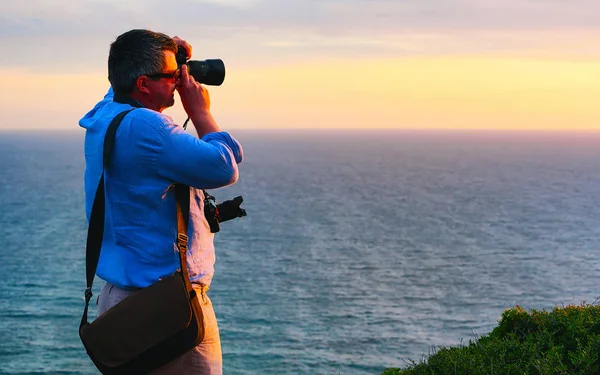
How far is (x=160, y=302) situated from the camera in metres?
3.34

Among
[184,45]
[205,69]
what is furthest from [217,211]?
[184,45]

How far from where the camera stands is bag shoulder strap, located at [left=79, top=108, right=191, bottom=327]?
3355 mm

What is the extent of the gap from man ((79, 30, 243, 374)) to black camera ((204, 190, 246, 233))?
0.18ft

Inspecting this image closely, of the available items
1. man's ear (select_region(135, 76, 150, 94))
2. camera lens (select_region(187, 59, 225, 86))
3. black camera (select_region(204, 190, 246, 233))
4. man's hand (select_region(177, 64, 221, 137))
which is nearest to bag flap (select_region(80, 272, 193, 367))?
black camera (select_region(204, 190, 246, 233))

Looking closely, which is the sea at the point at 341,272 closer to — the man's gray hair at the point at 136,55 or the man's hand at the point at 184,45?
the man's hand at the point at 184,45

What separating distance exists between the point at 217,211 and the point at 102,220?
0.57 m

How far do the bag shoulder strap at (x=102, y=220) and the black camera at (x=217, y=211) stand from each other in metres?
0.20

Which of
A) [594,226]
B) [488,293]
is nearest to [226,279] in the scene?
[488,293]

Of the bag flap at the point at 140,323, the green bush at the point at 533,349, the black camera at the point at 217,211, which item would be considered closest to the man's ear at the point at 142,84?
the black camera at the point at 217,211

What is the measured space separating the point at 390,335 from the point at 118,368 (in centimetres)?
3942

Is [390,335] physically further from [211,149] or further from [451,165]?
[451,165]

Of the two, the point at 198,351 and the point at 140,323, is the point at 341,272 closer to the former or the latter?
the point at 198,351

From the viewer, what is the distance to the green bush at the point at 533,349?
5.94m

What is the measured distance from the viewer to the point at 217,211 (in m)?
3.65
